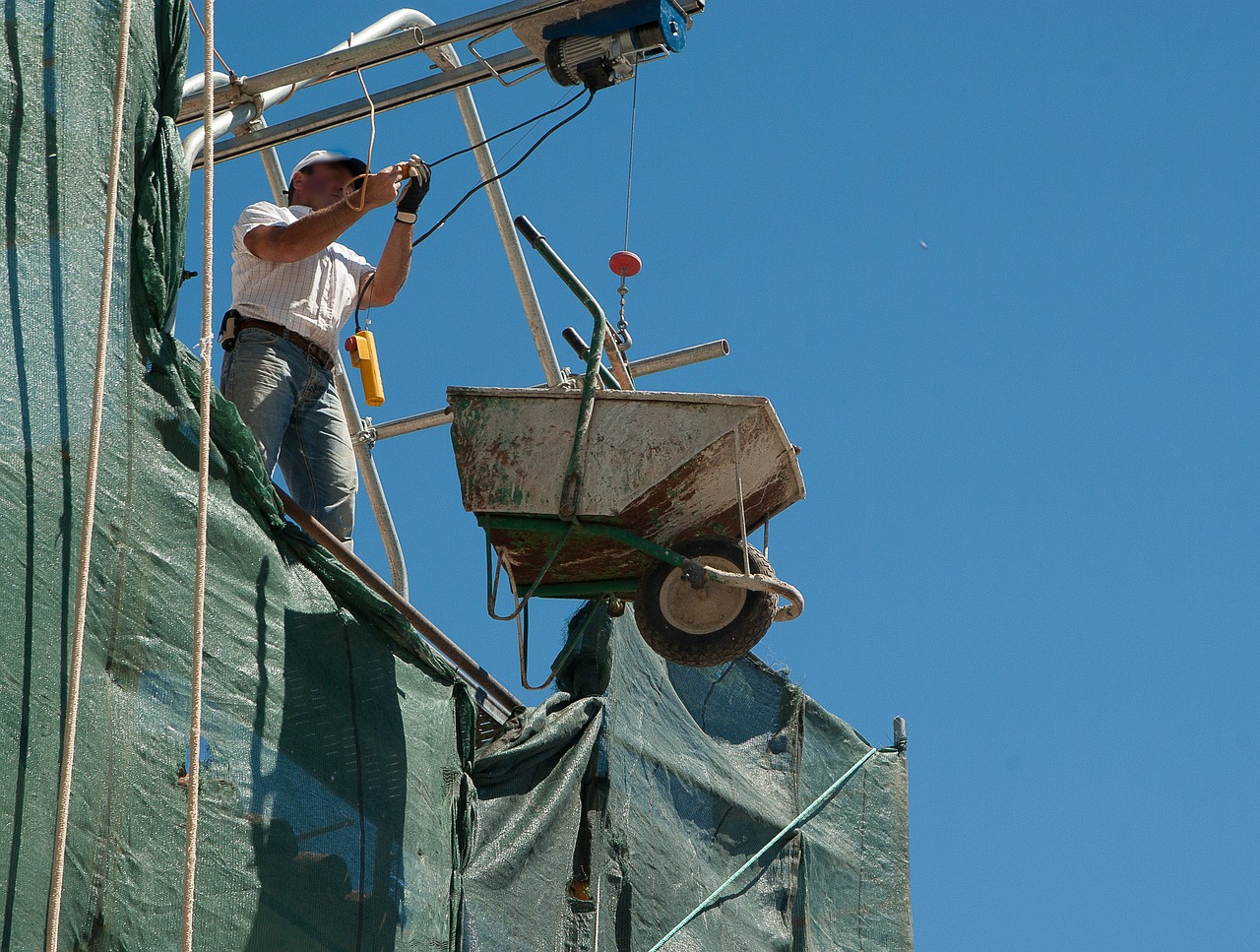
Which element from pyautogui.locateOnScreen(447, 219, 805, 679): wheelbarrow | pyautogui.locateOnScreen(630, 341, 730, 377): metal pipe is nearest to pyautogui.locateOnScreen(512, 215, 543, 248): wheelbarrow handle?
pyautogui.locateOnScreen(447, 219, 805, 679): wheelbarrow

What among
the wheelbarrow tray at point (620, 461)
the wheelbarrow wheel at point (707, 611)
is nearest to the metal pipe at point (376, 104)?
the wheelbarrow tray at point (620, 461)

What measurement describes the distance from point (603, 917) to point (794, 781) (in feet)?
6.62

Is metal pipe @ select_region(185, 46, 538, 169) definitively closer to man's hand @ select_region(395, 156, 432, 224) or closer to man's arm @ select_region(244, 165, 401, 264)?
man's hand @ select_region(395, 156, 432, 224)

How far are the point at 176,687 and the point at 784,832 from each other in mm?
4207

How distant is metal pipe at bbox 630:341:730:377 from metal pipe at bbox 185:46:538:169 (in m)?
2.75

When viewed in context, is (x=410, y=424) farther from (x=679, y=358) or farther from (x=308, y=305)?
(x=308, y=305)

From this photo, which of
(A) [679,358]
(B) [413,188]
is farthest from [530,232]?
(A) [679,358]

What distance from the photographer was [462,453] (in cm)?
640

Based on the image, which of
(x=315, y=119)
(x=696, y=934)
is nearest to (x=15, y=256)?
(x=315, y=119)

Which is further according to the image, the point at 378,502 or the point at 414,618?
the point at 378,502

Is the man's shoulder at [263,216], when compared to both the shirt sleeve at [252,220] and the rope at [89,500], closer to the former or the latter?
the shirt sleeve at [252,220]

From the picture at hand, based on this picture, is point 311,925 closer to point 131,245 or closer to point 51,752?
point 51,752

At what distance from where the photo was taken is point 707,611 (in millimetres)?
6488

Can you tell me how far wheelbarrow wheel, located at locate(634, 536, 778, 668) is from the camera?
6.43 metres
